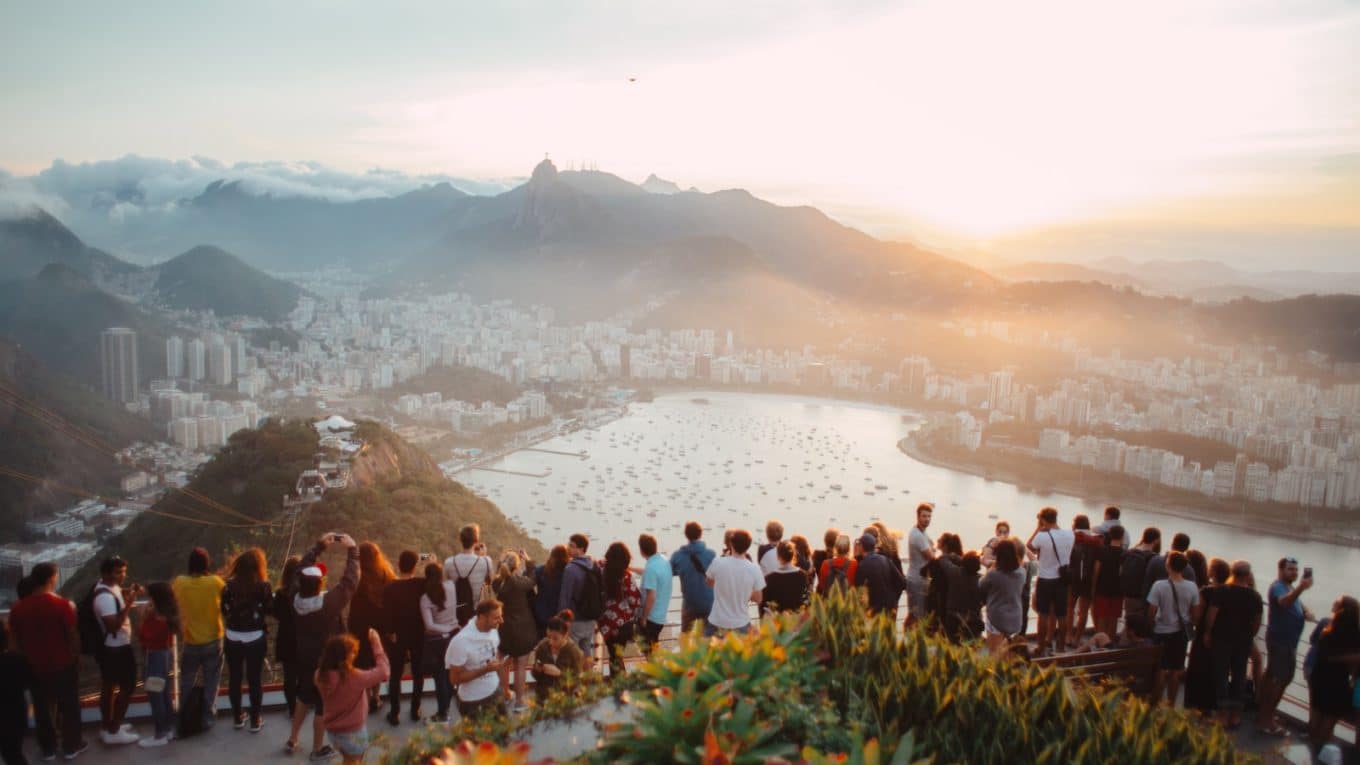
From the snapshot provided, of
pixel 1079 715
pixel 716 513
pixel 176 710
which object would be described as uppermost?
pixel 1079 715

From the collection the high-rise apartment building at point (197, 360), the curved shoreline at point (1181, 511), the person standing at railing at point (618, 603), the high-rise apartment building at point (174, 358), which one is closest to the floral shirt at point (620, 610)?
the person standing at railing at point (618, 603)

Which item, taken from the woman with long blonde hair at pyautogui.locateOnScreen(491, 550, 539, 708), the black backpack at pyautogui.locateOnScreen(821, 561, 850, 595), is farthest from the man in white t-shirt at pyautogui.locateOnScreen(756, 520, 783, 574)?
the woman with long blonde hair at pyautogui.locateOnScreen(491, 550, 539, 708)

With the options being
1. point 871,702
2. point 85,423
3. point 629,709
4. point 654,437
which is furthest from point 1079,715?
point 654,437

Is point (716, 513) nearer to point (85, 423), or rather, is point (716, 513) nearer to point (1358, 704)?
point (85, 423)

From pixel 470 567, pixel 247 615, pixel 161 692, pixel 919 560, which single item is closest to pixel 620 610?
pixel 470 567

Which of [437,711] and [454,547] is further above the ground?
[437,711]

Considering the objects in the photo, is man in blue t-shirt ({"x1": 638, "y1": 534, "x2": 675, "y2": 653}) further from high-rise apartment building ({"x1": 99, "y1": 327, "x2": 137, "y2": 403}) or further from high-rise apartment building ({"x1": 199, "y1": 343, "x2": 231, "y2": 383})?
high-rise apartment building ({"x1": 199, "y1": 343, "x2": 231, "y2": 383})
